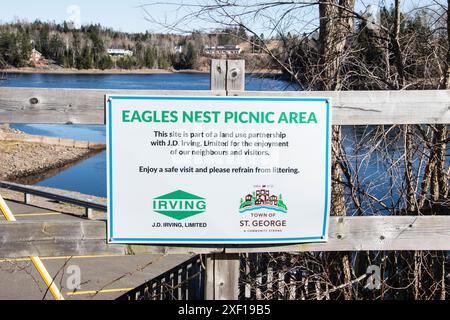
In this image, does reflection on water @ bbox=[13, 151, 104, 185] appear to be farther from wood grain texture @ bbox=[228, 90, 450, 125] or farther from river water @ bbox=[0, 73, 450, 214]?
wood grain texture @ bbox=[228, 90, 450, 125]

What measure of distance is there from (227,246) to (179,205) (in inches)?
13.8

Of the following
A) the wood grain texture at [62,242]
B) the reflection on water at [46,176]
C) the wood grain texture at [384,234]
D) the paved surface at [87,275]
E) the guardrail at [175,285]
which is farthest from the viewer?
the reflection on water at [46,176]

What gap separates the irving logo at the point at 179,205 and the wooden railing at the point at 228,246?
0.20m

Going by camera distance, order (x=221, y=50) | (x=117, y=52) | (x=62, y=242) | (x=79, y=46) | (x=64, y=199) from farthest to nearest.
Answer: (x=117, y=52), (x=79, y=46), (x=64, y=199), (x=221, y=50), (x=62, y=242)

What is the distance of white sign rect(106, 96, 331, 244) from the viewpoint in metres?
3.02

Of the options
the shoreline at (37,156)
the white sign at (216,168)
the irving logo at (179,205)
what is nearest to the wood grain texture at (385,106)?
the white sign at (216,168)

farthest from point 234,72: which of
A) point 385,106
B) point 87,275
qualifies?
point 87,275

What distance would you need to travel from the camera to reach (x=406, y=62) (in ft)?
18.9

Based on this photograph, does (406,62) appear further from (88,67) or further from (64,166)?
(88,67)

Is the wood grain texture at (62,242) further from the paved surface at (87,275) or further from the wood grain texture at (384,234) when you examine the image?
the paved surface at (87,275)

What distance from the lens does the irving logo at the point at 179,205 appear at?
3.07 meters

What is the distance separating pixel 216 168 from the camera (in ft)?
10.0

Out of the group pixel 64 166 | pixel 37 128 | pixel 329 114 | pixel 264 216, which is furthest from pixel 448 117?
pixel 37 128

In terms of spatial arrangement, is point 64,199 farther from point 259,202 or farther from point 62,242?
point 259,202
